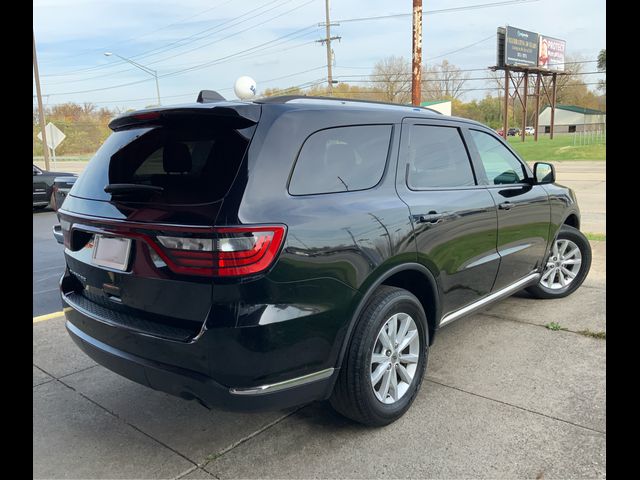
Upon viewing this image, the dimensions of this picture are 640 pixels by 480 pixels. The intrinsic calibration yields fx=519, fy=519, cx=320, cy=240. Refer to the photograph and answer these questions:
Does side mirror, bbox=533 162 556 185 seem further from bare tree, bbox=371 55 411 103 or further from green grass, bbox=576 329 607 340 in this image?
bare tree, bbox=371 55 411 103

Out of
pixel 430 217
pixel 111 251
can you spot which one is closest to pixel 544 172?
pixel 430 217

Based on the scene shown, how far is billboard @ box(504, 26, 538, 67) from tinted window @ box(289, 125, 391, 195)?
50.3 metres

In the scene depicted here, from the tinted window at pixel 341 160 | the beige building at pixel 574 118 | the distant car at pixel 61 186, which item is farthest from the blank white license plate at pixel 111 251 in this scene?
the beige building at pixel 574 118

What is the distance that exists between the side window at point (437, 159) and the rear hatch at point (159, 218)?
Result: 1193mm

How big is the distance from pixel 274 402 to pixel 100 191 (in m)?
1.46

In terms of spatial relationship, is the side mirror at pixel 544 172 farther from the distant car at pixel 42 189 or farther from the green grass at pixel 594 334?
the distant car at pixel 42 189

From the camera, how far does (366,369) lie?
8.87ft

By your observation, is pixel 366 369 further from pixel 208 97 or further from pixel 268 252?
pixel 208 97

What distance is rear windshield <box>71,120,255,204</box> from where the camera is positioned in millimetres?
2367

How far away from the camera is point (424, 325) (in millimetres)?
3180

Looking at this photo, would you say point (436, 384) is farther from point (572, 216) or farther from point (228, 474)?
point (572, 216)

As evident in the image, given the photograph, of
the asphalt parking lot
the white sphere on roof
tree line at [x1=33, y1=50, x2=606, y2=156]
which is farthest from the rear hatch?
tree line at [x1=33, y1=50, x2=606, y2=156]

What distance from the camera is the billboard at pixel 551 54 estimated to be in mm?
53969
